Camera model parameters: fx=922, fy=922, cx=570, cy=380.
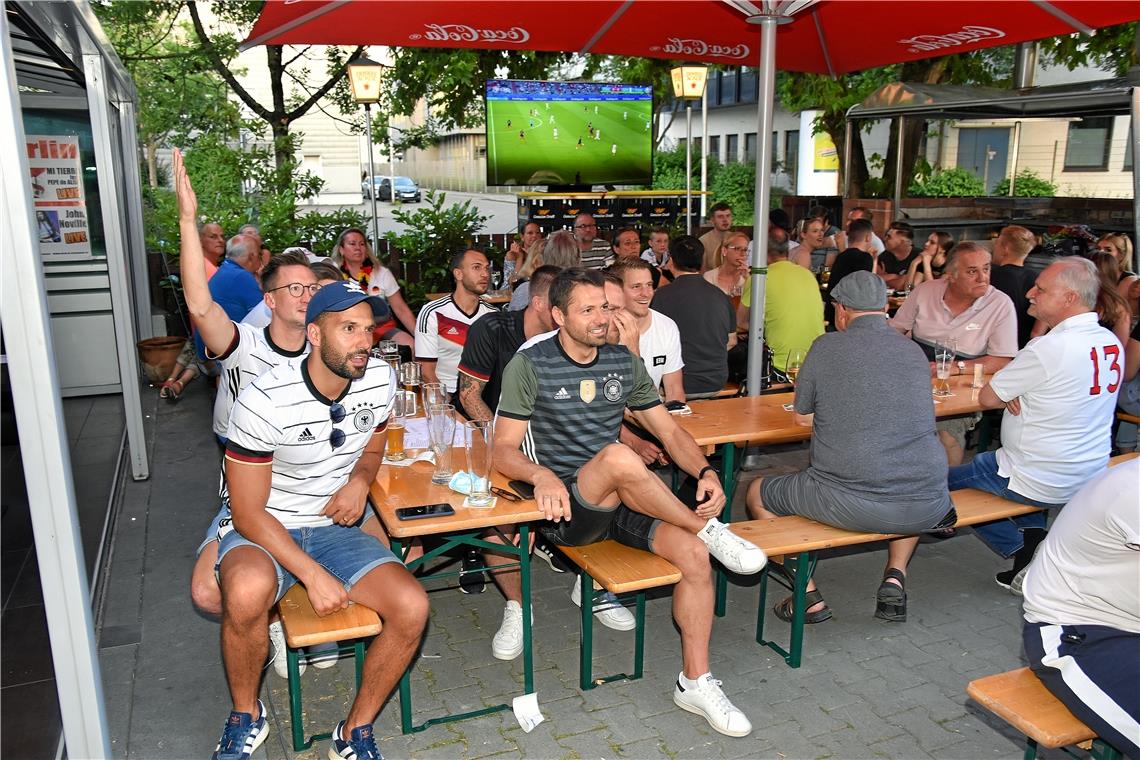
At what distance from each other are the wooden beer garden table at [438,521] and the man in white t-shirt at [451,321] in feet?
5.43

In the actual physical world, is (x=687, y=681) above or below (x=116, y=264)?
below

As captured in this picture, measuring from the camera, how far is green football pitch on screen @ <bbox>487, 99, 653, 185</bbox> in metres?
14.4

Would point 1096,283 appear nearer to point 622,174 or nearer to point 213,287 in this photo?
point 213,287

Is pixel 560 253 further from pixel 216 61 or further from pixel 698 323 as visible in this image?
pixel 216 61

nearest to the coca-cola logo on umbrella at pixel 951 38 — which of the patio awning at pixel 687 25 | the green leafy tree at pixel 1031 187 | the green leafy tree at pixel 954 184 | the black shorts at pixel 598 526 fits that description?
the patio awning at pixel 687 25

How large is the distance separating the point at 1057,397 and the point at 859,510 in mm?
1091

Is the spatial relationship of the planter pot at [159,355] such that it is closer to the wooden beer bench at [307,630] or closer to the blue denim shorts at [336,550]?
the blue denim shorts at [336,550]

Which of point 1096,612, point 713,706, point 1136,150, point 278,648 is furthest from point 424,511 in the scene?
point 1136,150

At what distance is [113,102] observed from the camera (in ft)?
24.6

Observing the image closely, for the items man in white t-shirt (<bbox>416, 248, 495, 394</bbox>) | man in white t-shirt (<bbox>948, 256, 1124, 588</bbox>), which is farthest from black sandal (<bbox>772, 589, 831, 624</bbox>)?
man in white t-shirt (<bbox>416, 248, 495, 394</bbox>)

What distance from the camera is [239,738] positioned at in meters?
3.20

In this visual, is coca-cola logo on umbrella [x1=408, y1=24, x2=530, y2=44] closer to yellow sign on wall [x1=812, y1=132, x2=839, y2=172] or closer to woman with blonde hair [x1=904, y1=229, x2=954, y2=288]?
woman with blonde hair [x1=904, y1=229, x2=954, y2=288]

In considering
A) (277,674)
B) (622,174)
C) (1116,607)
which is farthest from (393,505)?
(622,174)

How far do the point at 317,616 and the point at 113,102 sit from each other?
602cm
